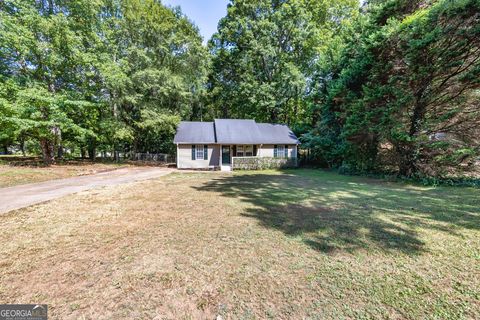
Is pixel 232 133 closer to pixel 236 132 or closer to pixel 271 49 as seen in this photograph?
pixel 236 132

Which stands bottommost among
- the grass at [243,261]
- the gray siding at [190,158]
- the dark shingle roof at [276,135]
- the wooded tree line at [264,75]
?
the grass at [243,261]

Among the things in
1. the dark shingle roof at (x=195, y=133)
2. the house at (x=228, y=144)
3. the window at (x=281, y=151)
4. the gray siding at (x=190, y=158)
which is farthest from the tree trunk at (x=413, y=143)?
the dark shingle roof at (x=195, y=133)

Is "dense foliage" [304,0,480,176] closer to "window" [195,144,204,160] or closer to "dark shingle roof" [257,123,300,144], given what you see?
"dark shingle roof" [257,123,300,144]

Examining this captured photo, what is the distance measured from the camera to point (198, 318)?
2094 millimetres

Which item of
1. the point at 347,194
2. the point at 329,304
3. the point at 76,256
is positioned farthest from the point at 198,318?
the point at 347,194

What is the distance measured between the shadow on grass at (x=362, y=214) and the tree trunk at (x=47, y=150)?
52.5 ft

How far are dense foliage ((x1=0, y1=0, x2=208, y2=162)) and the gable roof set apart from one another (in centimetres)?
215

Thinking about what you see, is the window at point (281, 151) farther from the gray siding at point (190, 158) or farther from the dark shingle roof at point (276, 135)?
the gray siding at point (190, 158)

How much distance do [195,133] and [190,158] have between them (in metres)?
2.39

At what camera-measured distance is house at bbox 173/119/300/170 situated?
699 inches

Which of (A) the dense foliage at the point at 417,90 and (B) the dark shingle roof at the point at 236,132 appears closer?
(A) the dense foliage at the point at 417,90

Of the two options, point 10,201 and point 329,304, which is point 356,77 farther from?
point 10,201

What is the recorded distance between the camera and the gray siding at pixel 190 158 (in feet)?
58.5

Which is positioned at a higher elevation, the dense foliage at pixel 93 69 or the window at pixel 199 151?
the dense foliage at pixel 93 69
